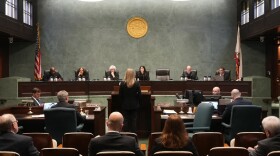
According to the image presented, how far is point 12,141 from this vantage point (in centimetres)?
396

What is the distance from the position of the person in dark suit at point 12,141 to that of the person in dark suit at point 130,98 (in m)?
3.71

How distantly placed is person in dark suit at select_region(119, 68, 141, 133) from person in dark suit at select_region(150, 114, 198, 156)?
3.80m

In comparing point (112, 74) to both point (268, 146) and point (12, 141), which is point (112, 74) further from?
point (268, 146)

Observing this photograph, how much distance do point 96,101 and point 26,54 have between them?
15.3ft

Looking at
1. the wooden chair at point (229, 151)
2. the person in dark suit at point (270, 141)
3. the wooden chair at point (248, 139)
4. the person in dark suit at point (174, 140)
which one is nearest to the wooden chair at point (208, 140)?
the wooden chair at point (248, 139)

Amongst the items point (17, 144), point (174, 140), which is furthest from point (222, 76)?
point (17, 144)

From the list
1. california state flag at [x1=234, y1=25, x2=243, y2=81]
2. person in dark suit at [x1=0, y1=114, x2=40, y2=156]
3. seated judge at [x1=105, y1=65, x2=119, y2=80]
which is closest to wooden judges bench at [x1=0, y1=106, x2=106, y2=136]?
person in dark suit at [x1=0, y1=114, x2=40, y2=156]

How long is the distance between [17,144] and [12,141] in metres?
0.06

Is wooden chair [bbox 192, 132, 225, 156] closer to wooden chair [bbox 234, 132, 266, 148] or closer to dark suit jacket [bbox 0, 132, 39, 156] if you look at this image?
wooden chair [bbox 234, 132, 266, 148]

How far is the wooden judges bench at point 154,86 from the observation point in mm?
13148

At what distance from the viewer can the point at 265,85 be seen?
13164 millimetres

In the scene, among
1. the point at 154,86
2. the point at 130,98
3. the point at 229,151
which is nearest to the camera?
the point at 229,151

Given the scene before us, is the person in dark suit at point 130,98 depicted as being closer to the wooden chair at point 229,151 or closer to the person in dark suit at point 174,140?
the person in dark suit at point 174,140

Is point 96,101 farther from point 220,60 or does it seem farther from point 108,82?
point 220,60
